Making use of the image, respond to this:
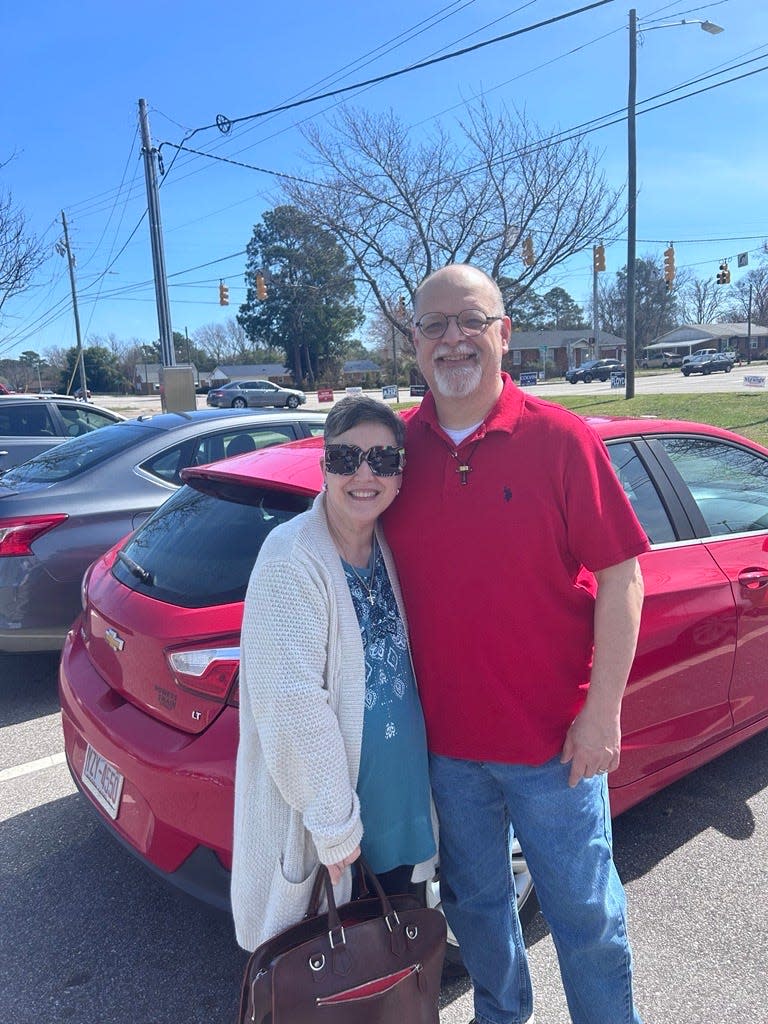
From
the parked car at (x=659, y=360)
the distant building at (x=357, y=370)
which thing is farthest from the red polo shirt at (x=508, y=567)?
the distant building at (x=357, y=370)

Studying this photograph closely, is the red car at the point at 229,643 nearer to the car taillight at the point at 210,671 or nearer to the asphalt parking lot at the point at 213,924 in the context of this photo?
the car taillight at the point at 210,671

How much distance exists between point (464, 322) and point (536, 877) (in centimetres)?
129

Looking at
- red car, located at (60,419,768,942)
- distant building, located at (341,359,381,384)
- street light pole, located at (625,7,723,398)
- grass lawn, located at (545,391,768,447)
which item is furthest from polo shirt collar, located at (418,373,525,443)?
distant building, located at (341,359,381,384)

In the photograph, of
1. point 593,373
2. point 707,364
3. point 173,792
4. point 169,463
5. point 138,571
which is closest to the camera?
point 173,792

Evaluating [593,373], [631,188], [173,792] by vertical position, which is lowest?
[593,373]

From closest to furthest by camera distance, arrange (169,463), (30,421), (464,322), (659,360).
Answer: (464,322) → (169,463) → (30,421) → (659,360)

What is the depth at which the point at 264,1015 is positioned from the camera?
144 centimetres

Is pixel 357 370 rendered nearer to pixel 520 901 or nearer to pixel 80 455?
pixel 80 455

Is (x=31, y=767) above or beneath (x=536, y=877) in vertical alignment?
beneath

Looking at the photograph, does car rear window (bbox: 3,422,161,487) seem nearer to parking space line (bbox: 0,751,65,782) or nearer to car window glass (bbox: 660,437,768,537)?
parking space line (bbox: 0,751,65,782)

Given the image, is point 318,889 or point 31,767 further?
point 31,767

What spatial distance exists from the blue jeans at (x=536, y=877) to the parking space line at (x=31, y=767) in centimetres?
241

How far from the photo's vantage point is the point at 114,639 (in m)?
2.42

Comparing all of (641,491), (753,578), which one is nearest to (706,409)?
(753,578)
